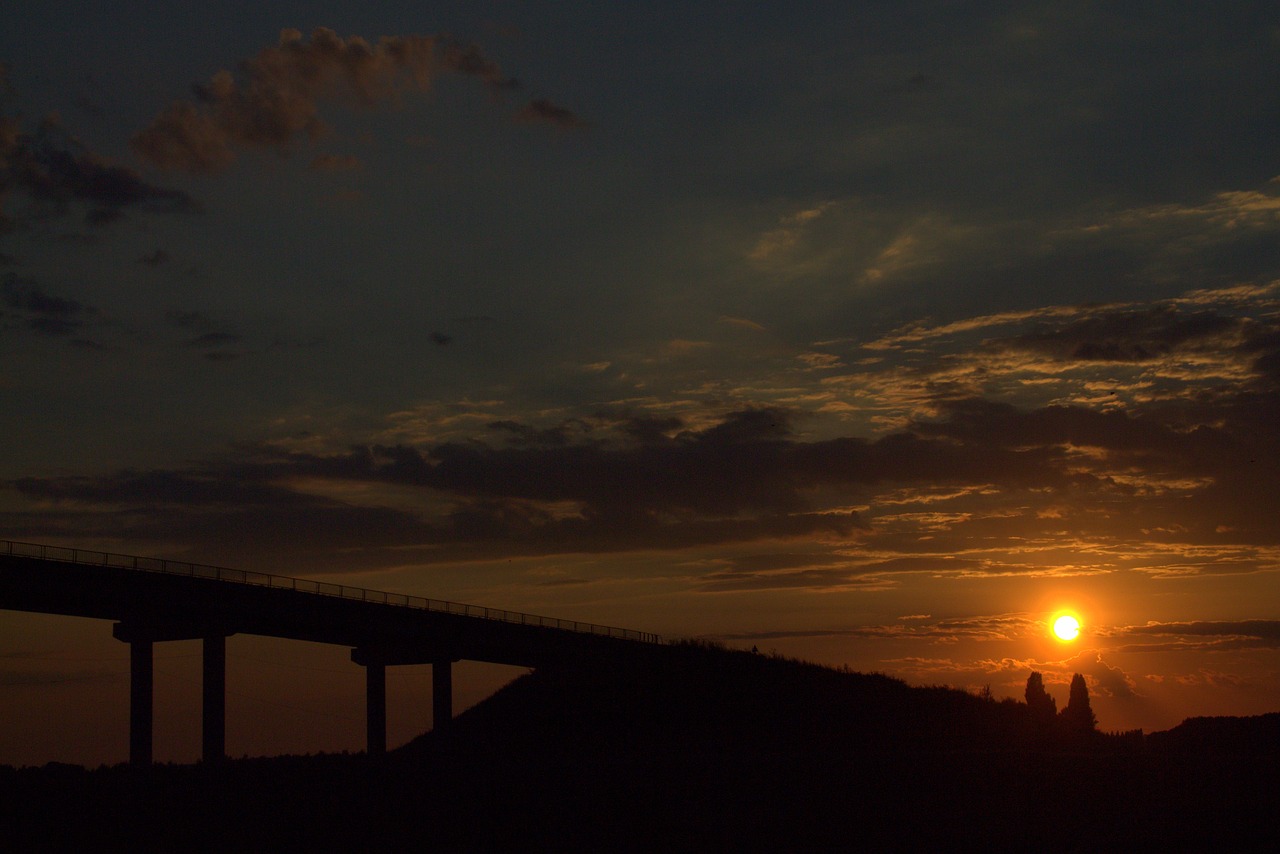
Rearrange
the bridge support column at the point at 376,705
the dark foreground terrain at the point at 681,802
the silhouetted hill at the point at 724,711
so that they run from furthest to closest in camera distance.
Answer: the bridge support column at the point at 376,705 → the silhouetted hill at the point at 724,711 → the dark foreground terrain at the point at 681,802

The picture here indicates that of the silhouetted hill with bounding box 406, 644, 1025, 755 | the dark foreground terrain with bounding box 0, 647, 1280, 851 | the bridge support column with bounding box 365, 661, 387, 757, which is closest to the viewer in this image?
the dark foreground terrain with bounding box 0, 647, 1280, 851

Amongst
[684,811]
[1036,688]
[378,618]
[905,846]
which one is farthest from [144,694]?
[1036,688]

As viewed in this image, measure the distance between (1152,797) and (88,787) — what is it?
27803 millimetres

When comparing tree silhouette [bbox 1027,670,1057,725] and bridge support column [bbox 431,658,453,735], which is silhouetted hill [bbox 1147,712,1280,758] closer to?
tree silhouette [bbox 1027,670,1057,725]

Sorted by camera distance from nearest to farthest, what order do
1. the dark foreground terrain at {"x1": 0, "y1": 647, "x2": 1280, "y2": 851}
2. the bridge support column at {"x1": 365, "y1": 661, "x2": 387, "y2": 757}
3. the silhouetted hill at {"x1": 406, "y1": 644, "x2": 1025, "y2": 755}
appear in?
the dark foreground terrain at {"x1": 0, "y1": 647, "x2": 1280, "y2": 851} < the silhouetted hill at {"x1": 406, "y1": 644, "x2": 1025, "y2": 755} < the bridge support column at {"x1": 365, "y1": 661, "x2": 387, "y2": 757}

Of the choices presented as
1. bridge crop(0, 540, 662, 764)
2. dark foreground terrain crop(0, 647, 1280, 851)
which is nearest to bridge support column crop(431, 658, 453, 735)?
bridge crop(0, 540, 662, 764)

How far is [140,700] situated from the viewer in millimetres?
65312

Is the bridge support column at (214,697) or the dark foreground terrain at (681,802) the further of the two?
the bridge support column at (214,697)

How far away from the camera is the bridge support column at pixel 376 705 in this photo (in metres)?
81.3

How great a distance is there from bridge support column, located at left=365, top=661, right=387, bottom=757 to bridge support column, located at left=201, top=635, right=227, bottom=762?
1297cm

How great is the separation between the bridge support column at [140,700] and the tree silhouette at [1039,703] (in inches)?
1969

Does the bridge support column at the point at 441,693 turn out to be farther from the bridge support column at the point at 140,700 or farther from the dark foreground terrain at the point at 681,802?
the dark foreground terrain at the point at 681,802

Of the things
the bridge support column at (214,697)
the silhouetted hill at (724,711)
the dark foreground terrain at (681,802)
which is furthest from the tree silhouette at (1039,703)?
the bridge support column at (214,697)

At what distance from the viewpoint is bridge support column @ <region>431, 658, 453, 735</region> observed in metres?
87.4
